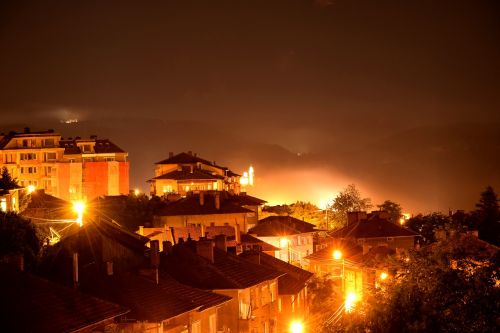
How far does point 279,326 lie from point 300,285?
168 inches

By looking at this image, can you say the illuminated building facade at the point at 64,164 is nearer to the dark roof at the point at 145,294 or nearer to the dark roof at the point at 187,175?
the dark roof at the point at 187,175

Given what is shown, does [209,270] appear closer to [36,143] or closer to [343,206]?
[36,143]

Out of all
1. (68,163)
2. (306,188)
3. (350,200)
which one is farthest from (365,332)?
(306,188)

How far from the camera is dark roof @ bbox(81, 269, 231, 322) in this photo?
26156 millimetres

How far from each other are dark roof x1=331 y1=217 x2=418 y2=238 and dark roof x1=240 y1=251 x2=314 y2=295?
18.8m

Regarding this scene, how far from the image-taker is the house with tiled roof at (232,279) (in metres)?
34.2

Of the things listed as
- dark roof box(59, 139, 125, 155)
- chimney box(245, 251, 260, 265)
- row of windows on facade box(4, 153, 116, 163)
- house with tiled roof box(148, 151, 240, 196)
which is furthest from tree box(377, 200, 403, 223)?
chimney box(245, 251, 260, 265)

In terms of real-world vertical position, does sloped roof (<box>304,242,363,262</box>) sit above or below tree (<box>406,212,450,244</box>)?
below

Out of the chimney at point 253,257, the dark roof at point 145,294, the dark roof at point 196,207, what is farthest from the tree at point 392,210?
the dark roof at point 145,294

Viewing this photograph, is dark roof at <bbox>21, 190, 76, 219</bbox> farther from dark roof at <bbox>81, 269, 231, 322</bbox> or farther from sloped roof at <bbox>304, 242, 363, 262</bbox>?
dark roof at <bbox>81, 269, 231, 322</bbox>

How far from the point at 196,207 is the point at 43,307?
45.5 m

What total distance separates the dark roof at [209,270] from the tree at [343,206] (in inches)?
2134

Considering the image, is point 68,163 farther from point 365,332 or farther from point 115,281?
point 365,332

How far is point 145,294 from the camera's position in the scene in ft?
90.7
